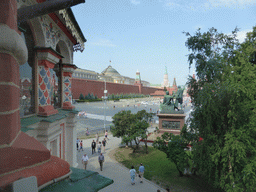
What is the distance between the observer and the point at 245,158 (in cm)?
765

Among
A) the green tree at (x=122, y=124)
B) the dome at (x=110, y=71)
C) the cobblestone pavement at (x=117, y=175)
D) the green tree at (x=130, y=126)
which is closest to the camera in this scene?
the cobblestone pavement at (x=117, y=175)

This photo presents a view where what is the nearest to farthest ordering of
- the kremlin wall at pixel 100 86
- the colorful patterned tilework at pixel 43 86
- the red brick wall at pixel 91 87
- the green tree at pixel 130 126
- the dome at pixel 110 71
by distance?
the colorful patterned tilework at pixel 43 86 < the green tree at pixel 130 126 < the red brick wall at pixel 91 87 < the kremlin wall at pixel 100 86 < the dome at pixel 110 71

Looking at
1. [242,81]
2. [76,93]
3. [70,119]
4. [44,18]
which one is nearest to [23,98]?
[44,18]

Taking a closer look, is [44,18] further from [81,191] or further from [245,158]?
[245,158]

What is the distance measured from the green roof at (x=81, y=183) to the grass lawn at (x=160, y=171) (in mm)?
9035

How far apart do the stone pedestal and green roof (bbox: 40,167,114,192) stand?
58.9 feet

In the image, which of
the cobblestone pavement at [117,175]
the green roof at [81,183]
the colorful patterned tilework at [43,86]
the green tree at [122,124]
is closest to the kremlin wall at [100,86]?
the green tree at [122,124]

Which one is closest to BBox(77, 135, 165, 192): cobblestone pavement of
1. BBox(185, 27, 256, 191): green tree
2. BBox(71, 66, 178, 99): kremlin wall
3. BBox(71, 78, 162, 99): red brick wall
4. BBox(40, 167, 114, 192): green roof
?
BBox(185, 27, 256, 191): green tree

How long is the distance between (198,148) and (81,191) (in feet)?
25.2

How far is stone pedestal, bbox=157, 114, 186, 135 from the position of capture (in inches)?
762

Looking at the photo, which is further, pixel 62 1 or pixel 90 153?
pixel 90 153

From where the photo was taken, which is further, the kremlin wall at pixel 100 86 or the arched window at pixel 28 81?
the kremlin wall at pixel 100 86

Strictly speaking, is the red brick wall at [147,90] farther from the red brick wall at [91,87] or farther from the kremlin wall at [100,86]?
the red brick wall at [91,87]

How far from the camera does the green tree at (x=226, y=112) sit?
7566mm
